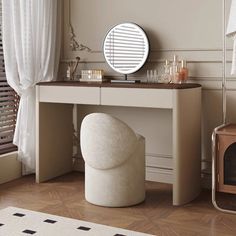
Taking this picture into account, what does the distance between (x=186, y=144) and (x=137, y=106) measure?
439 millimetres

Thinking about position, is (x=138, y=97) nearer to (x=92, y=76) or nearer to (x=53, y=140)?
(x=92, y=76)

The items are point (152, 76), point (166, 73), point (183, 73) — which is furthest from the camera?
point (152, 76)

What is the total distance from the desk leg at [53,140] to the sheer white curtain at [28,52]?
14 cm

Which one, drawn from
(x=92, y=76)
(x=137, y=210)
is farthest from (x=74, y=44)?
(x=137, y=210)

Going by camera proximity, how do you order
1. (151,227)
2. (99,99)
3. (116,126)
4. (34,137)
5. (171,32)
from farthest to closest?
(34,137) → (171,32) → (99,99) → (116,126) → (151,227)

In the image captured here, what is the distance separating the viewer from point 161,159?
3.80 meters

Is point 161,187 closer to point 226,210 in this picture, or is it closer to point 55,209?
point 226,210

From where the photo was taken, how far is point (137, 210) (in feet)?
10.1

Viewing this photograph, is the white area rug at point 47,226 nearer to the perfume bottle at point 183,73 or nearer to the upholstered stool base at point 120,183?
the upholstered stool base at point 120,183

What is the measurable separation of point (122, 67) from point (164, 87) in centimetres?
81

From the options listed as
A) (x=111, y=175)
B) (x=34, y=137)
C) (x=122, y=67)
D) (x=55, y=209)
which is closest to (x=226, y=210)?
(x=111, y=175)

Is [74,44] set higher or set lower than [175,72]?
higher

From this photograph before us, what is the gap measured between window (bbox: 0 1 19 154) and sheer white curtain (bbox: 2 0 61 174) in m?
0.12

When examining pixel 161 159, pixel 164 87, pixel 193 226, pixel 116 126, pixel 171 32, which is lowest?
pixel 193 226
